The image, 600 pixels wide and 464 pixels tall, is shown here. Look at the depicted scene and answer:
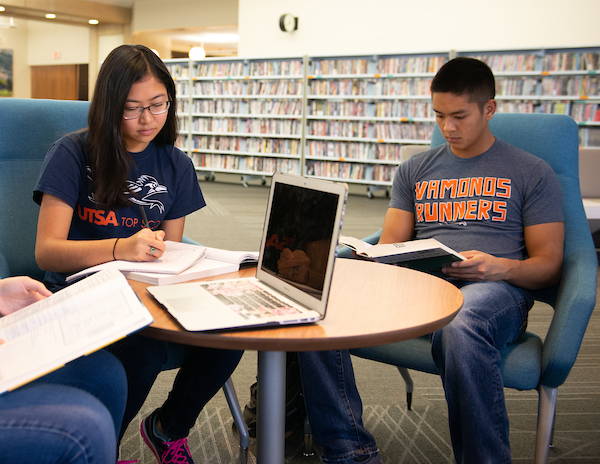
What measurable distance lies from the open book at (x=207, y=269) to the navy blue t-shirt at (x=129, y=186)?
0.88 ft

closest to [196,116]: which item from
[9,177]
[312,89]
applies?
[312,89]

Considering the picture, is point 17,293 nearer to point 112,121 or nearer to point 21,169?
point 112,121

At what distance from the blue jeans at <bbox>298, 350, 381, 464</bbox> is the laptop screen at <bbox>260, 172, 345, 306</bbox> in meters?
0.27

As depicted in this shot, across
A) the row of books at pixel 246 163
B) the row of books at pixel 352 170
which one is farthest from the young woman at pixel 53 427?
the row of books at pixel 246 163

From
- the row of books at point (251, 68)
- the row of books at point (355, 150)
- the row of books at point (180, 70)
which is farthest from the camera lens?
the row of books at point (180, 70)

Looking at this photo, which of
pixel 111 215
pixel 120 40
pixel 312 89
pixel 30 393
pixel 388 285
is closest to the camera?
pixel 30 393

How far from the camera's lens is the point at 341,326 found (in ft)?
2.86

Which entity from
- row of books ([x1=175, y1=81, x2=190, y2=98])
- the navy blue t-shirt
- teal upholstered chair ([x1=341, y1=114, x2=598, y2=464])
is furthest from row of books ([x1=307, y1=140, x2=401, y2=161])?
the navy blue t-shirt

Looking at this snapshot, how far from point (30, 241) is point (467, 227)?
1282mm

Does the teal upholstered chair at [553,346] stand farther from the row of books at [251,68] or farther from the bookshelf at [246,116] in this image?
the row of books at [251,68]

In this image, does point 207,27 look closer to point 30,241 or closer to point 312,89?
point 312,89

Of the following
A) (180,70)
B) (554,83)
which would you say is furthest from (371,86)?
(180,70)

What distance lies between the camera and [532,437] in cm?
168

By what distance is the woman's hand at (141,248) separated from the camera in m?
1.18
